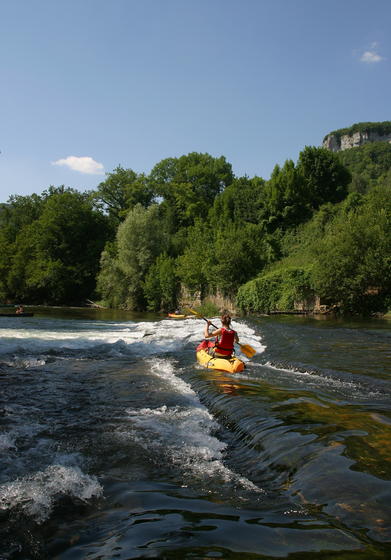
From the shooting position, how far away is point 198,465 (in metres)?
3.93

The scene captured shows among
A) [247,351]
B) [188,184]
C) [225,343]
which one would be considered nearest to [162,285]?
[188,184]

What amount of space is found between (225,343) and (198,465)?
4846 millimetres

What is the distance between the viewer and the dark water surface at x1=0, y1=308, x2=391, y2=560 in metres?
2.53

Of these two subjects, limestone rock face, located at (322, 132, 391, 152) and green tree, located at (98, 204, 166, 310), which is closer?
green tree, located at (98, 204, 166, 310)

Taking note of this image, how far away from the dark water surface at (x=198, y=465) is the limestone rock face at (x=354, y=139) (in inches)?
6925

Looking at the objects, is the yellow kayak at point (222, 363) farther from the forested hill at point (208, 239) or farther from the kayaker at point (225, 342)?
the forested hill at point (208, 239)

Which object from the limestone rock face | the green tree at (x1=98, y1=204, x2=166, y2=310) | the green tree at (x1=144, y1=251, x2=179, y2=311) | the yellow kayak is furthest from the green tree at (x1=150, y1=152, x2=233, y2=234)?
the limestone rock face

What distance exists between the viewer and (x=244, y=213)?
135 feet

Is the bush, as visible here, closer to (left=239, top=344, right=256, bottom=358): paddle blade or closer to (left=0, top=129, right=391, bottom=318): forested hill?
(left=0, top=129, right=391, bottom=318): forested hill

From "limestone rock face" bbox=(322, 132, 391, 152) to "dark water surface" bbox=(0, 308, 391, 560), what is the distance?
17590 centimetres

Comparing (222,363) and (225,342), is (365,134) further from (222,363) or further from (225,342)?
(222,363)

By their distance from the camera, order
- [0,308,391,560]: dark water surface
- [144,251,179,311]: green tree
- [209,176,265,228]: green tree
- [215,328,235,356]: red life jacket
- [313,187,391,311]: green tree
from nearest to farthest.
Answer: [0,308,391,560]: dark water surface < [215,328,235,356]: red life jacket < [313,187,391,311]: green tree < [144,251,179,311]: green tree < [209,176,265,228]: green tree

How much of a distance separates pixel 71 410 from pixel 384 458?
13.8 feet

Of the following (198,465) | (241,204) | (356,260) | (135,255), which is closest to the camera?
(198,465)
